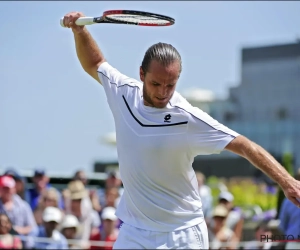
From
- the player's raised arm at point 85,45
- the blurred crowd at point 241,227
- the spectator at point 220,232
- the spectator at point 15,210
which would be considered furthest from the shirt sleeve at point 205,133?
the spectator at point 220,232

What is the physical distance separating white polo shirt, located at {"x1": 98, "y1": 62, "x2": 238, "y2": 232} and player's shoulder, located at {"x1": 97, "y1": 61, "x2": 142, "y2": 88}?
299 millimetres

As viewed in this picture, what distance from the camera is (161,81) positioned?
548 centimetres

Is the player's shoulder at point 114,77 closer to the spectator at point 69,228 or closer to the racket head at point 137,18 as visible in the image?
the racket head at point 137,18

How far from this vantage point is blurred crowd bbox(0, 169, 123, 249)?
11.5m

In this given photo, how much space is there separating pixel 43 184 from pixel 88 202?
868 millimetres

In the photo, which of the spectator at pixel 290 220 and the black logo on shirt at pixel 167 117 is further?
the spectator at pixel 290 220

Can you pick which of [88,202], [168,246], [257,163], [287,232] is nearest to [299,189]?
[257,163]

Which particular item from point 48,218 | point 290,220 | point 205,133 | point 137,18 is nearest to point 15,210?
point 48,218

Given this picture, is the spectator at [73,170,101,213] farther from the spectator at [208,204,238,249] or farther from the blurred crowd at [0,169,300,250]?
the spectator at [208,204,238,249]

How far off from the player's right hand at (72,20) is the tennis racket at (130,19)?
4 cm

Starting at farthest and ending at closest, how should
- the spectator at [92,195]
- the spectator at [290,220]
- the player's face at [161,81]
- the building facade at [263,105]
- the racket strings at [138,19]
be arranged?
the building facade at [263,105]
the spectator at [92,195]
the spectator at [290,220]
the racket strings at [138,19]
the player's face at [161,81]

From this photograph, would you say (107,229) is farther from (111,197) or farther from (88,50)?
(88,50)

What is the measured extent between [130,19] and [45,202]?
20.5 feet

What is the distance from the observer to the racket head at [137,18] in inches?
248
